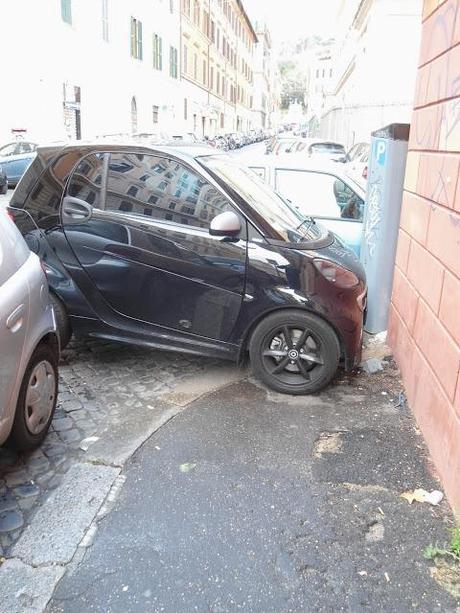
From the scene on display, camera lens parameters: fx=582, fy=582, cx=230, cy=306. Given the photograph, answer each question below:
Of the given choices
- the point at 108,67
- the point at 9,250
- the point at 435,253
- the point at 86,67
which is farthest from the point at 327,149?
Answer: the point at 9,250

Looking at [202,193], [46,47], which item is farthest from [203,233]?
[46,47]

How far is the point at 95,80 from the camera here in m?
25.9

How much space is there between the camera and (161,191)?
4285mm

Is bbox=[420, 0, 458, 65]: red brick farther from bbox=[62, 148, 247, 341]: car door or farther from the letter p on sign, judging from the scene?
bbox=[62, 148, 247, 341]: car door

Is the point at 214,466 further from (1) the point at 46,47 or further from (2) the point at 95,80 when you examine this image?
(2) the point at 95,80

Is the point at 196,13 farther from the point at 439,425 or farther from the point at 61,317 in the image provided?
the point at 439,425

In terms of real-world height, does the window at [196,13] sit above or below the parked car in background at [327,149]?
above

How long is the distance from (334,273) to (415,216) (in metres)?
0.76

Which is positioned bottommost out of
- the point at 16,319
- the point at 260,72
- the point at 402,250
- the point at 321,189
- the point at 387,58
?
the point at 16,319

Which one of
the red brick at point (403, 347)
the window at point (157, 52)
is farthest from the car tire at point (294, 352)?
the window at point (157, 52)

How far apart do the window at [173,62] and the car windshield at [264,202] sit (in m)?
37.3

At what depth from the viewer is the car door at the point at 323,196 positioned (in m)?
6.61

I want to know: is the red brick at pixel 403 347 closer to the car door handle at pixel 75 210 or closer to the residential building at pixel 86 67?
the car door handle at pixel 75 210

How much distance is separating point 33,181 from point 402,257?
9.96 feet
